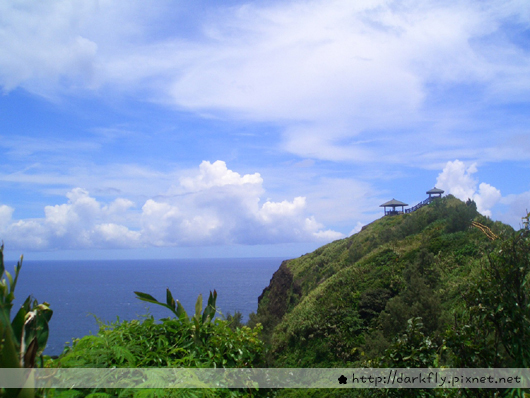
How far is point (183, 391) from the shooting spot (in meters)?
2.55

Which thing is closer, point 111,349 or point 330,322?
point 111,349

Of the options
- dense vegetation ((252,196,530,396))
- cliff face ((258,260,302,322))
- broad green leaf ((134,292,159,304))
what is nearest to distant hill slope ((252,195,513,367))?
→ dense vegetation ((252,196,530,396))

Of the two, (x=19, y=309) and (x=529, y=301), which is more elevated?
(x=19, y=309)

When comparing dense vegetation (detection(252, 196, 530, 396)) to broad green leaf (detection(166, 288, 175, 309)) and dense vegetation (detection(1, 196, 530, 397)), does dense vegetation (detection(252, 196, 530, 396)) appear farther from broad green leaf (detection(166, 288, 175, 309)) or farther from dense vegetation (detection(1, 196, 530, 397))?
broad green leaf (detection(166, 288, 175, 309))

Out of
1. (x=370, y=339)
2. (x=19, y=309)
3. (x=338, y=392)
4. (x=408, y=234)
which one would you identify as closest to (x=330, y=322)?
(x=370, y=339)

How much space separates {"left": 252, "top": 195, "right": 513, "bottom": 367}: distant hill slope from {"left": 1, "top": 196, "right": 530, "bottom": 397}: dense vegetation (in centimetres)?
6

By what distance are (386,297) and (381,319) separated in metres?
1.73

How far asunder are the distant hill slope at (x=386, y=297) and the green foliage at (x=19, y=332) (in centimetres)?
1147

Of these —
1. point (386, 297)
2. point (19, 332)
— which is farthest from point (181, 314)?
point (386, 297)

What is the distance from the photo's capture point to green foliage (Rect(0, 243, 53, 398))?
1631mm

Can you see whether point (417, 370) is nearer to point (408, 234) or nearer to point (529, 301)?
point (529, 301)

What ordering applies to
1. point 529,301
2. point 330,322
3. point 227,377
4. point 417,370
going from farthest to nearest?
point 330,322 → point 417,370 → point 529,301 → point 227,377

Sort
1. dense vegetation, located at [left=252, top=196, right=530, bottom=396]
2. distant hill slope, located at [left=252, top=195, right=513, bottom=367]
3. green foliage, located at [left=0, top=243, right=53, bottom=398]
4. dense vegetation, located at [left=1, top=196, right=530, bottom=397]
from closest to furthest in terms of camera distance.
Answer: green foliage, located at [left=0, top=243, right=53, bottom=398]
dense vegetation, located at [left=1, top=196, right=530, bottom=397]
dense vegetation, located at [left=252, top=196, right=530, bottom=396]
distant hill slope, located at [left=252, top=195, right=513, bottom=367]

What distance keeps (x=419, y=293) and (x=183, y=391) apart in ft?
44.5
